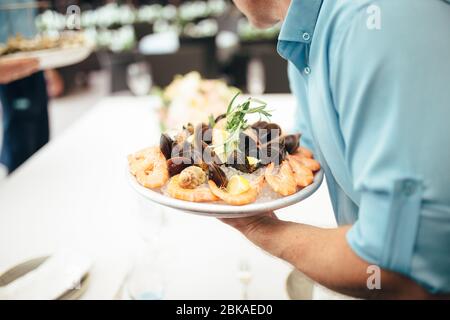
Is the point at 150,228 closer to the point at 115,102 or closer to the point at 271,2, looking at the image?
the point at 271,2

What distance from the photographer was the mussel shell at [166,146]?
828 mm

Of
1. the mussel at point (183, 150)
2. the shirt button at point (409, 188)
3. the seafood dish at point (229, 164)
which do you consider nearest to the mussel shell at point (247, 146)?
the seafood dish at point (229, 164)

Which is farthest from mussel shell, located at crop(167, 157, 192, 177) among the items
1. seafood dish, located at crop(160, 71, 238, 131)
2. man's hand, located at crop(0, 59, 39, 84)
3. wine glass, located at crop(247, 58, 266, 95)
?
wine glass, located at crop(247, 58, 266, 95)

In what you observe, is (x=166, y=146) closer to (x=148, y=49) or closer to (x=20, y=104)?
(x=20, y=104)

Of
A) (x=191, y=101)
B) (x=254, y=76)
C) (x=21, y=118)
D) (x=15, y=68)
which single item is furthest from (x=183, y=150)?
(x=254, y=76)

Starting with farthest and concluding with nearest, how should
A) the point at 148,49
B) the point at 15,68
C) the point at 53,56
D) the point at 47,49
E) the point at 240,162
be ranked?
the point at 148,49 < the point at 47,49 < the point at 53,56 < the point at 15,68 < the point at 240,162

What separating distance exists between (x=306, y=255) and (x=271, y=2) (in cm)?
53

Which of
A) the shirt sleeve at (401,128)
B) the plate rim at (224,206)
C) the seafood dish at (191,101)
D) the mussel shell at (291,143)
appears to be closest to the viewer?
the shirt sleeve at (401,128)

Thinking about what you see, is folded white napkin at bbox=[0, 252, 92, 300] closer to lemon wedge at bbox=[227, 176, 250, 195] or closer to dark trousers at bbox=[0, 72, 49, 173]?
lemon wedge at bbox=[227, 176, 250, 195]

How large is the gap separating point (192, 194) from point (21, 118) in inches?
91.8

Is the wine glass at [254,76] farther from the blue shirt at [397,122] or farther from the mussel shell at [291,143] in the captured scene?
the blue shirt at [397,122]

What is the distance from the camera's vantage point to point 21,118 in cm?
263

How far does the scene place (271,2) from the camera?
0.85m

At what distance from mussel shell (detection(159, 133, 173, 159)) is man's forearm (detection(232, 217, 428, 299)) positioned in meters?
0.23
